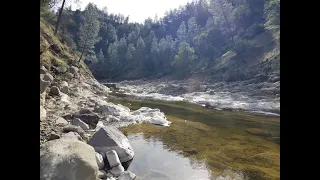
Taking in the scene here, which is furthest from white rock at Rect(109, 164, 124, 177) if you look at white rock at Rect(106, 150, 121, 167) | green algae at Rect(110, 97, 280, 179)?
green algae at Rect(110, 97, 280, 179)

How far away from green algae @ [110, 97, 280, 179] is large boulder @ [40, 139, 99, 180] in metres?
4.18

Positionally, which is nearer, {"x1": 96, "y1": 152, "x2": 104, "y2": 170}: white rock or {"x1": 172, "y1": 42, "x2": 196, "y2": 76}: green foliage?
{"x1": 96, "y1": 152, "x2": 104, "y2": 170}: white rock

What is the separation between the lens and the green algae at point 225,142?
27.3ft

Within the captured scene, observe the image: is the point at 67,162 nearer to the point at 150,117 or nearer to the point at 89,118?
the point at 89,118

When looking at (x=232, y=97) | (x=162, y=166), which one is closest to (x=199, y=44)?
(x=232, y=97)

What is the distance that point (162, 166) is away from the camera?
8109mm

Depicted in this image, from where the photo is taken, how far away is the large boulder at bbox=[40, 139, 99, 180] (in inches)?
202

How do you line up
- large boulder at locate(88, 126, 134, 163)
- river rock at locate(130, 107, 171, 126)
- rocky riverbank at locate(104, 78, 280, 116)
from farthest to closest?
rocky riverbank at locate(104, 78, 280, 116)
river rock at locate(130, 107, 171, 126)
large boulder at locate(88, 126, 134, 163)

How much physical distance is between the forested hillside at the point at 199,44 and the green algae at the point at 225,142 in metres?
8.53

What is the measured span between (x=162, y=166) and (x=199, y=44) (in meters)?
51.5

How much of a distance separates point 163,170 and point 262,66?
105 ft

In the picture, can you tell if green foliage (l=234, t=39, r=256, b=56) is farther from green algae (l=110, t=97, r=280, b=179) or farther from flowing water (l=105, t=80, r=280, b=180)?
flowing water (l=105, t=80, r=280, b=180)

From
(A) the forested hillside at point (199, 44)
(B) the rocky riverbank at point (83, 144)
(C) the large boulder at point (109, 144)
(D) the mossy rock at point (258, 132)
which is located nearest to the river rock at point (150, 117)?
(B) the rocky riverbank at point (83, 144)
